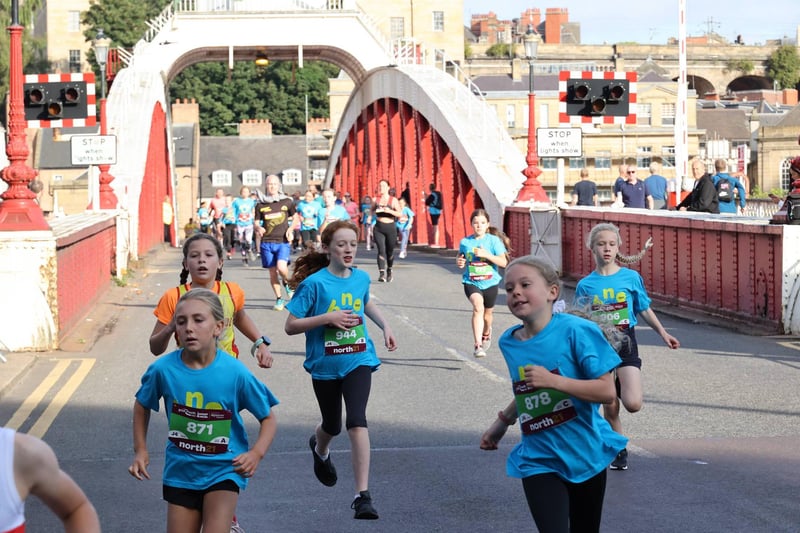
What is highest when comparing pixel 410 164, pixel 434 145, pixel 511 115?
pixel 511 115

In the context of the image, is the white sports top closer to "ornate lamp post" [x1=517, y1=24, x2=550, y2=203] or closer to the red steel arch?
"ornate lamp post" [x1=517, y1=24, x2=550, y2=203]

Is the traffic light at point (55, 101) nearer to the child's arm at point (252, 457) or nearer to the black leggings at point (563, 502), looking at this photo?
the child's arm at point (252, 457)

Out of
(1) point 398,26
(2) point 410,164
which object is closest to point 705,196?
(2) point 410,164

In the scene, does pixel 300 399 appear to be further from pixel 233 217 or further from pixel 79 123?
pixel 233 217

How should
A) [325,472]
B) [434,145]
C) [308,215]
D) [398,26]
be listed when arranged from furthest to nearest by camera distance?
[398,26] → [434,145] → [308,215] → [325,472]

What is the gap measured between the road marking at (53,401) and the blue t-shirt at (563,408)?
538 cm

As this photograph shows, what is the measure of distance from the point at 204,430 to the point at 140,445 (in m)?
0.28

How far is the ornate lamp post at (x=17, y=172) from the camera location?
14812mm

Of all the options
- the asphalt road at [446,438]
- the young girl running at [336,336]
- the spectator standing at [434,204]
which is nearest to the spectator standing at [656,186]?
the asphalt road at [446,438]

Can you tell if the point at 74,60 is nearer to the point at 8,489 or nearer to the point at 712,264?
the point at 712,264

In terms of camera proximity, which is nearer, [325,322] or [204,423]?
[204,423]

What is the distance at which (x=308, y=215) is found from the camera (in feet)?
80.4

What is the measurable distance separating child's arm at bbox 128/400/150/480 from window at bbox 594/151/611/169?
8880cm

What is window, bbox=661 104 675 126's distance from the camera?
327 ft
